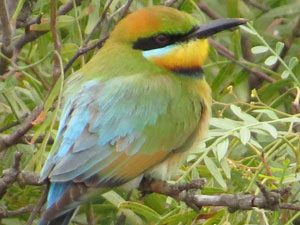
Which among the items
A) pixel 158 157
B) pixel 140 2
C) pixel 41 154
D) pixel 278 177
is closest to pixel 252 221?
pixel 278 177

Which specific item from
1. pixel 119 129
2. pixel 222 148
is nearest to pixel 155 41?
pixel 119 129

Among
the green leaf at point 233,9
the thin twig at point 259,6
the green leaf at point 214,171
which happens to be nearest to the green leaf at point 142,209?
the green leaf at point 214,171

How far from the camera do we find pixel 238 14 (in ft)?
9.80

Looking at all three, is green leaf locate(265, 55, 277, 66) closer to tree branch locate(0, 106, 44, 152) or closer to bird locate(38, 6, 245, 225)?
bird locate(38, 6, 245, 225)

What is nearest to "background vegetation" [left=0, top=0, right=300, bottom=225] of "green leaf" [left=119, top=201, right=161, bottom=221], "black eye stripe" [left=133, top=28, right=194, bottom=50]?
"green leaf" [left=119, top=201, right=161, bottom=221]

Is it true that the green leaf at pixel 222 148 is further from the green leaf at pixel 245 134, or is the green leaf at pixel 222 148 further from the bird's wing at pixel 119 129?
the bird's wing at pixel 119 129

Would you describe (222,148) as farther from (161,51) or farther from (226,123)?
(161,51)

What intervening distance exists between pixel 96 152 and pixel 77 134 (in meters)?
0.06

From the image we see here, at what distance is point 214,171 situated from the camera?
232 cm

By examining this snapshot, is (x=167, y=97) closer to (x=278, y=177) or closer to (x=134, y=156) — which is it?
(x=134, y=156)

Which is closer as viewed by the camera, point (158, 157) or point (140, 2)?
point (158, 157)

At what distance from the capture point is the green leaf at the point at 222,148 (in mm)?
2282

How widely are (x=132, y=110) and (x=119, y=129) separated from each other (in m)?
0.06

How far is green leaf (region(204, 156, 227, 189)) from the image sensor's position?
7.54ft
